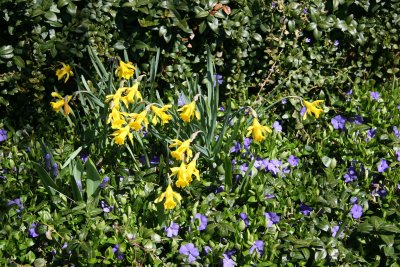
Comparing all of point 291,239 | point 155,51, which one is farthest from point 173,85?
point 291,239

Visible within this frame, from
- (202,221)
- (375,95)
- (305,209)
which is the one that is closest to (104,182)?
(202,221)

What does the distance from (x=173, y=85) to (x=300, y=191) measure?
102 centimetres

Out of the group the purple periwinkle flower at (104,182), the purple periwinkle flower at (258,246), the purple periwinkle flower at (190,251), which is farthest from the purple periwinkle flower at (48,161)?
the purple periwinkle flower at (258,246)

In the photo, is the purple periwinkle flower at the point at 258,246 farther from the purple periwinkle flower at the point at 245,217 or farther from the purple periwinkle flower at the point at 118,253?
the purple periwinkle flower at the point at 118,253

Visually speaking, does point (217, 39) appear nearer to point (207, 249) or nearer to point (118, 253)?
point (207, 249)

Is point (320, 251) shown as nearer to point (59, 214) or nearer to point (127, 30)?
point (59, 214)

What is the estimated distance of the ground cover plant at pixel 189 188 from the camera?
2.73m

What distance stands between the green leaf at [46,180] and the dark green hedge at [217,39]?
71 cm

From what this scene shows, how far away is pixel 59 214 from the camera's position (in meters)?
2.81

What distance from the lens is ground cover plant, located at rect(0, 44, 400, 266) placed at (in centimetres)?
273

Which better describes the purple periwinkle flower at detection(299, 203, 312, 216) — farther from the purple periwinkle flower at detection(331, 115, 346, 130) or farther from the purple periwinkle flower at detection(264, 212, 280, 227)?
the purple periwinkle flower at detection(331, 115, 346, 130)

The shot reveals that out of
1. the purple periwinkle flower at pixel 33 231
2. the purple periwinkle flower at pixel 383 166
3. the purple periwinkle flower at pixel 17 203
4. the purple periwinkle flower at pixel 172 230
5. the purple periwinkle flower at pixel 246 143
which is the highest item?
the purple periwinkle flower at pixel 17 203

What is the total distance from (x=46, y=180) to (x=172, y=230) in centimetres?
61

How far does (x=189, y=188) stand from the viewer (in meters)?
3.01
